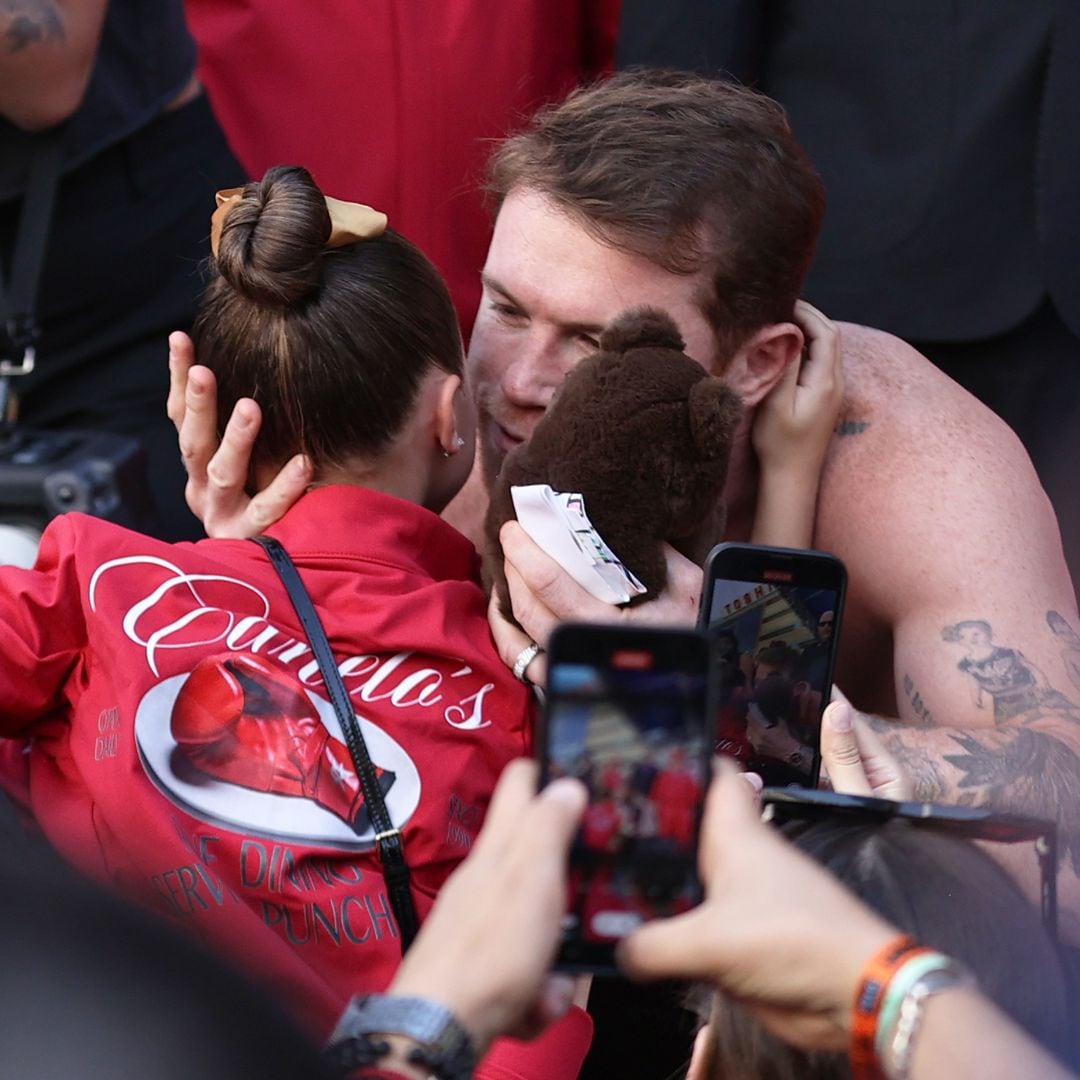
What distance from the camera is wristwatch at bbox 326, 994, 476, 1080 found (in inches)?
36.4

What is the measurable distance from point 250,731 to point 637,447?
1.60 feet

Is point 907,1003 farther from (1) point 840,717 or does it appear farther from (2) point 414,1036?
(1) point 840,717

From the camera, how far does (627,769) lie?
102cm

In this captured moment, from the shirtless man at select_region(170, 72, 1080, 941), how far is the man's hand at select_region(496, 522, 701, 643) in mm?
377

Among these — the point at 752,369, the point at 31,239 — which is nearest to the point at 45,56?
the point at 31,239

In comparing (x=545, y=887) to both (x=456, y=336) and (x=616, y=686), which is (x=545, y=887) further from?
(x=456, y=336)

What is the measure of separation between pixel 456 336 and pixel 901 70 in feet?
3.77

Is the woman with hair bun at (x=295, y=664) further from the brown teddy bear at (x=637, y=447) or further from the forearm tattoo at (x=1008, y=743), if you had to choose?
the forearm tattoo at (x=1008, y=743)

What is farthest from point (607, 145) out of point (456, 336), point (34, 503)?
point (34, 503)

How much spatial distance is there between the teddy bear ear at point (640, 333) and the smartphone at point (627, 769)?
2.75 ft

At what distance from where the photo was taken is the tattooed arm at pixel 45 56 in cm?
245

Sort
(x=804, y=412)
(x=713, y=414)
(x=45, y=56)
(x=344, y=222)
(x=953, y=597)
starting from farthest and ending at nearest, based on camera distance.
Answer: (x=45, y=56), (x=804, y=412), (x=953, y=597), (x=344, y=222), (x=713, y=414)

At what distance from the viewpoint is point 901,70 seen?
275cm

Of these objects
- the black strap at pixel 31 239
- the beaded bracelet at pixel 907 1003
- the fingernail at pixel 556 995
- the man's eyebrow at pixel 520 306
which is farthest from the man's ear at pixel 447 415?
the beaded bracelet at pixel 907 1003
